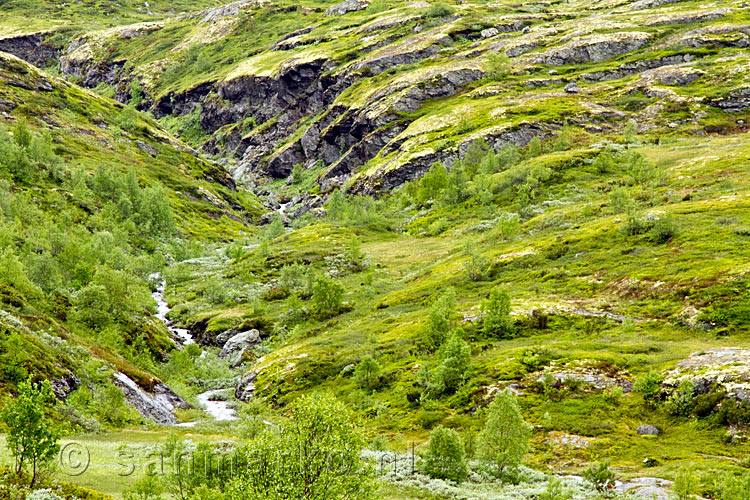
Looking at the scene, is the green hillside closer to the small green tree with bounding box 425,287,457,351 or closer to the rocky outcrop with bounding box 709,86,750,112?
the small green tree with bounding box 425,287,457,351

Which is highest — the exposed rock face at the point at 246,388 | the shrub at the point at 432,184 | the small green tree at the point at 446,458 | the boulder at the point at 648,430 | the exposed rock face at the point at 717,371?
the small green tree at the point at 446,458

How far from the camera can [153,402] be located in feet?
181

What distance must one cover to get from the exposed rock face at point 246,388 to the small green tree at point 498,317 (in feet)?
114

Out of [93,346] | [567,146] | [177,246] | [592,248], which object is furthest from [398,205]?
[93,346]

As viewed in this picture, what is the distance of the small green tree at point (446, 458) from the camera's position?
32.5 meters

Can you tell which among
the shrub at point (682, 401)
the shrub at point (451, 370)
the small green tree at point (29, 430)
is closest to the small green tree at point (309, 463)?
the small green tree at point (29, 430)

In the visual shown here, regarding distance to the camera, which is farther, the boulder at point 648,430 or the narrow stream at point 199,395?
the narrow stream at point 199,395

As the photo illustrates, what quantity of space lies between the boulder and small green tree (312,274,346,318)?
205ft

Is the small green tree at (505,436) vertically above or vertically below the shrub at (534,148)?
above

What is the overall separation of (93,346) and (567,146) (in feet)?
497

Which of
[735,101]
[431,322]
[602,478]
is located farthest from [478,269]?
[735,101]

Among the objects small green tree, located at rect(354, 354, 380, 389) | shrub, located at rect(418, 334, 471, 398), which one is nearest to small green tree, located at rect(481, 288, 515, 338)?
shrub, located at rect(418, 334, 471, 398)

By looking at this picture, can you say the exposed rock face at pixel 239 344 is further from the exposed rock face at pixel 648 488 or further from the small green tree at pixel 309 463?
the exposed rock face at pixel 648 488

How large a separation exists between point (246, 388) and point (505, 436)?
47.4 metres
